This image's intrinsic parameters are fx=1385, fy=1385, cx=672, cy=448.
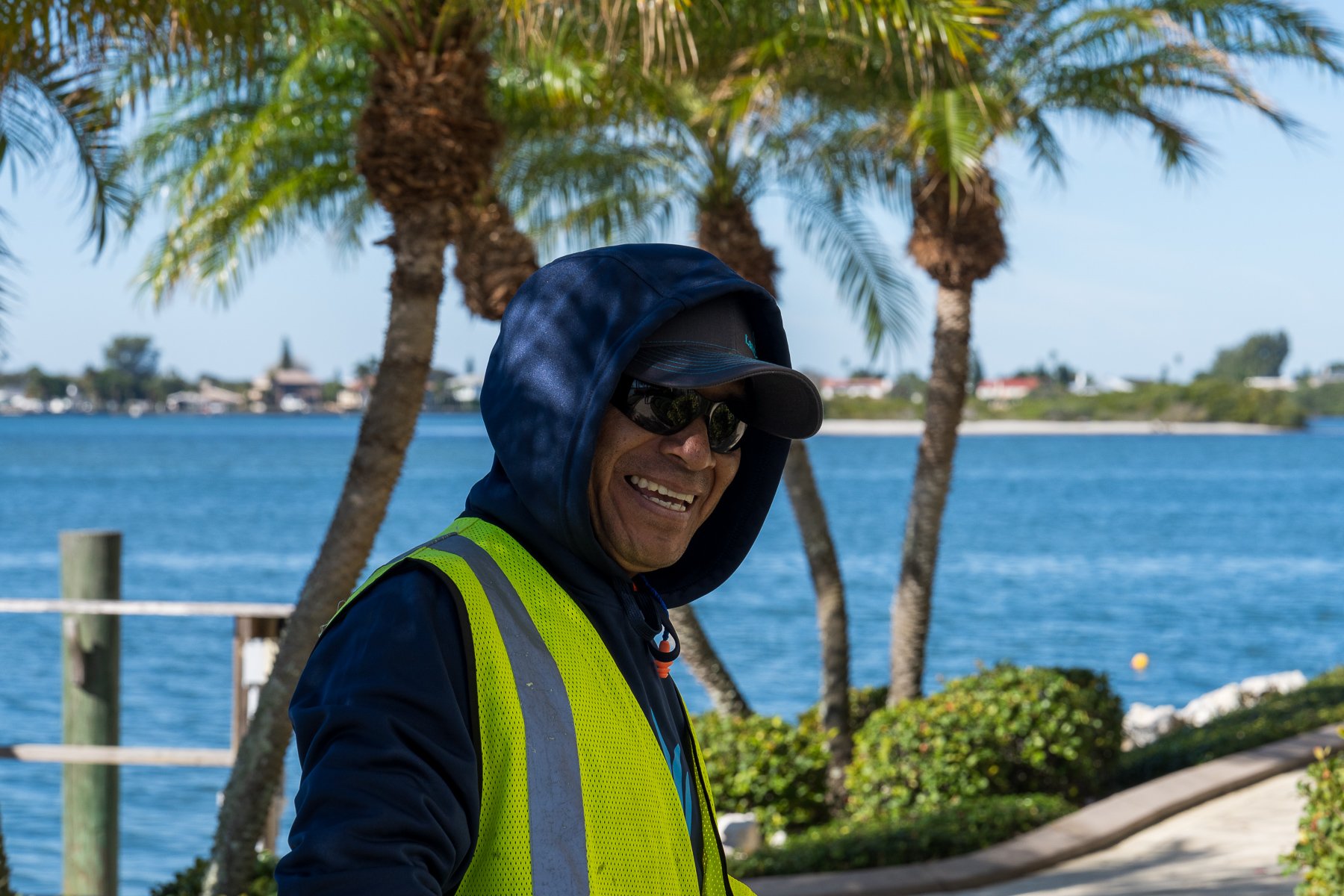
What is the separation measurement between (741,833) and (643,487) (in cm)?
657

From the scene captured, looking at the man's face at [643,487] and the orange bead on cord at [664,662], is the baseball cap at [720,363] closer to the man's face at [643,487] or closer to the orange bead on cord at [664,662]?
the man's face at [643,487]

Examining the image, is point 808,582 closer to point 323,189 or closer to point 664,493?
point 323,189

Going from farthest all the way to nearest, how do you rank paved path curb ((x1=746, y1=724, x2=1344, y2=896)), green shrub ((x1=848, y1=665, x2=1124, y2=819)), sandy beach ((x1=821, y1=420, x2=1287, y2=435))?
sandy beach ((x1=821, y1=420, x2=1287, y2=435)), green shrub ((x1=848, y1=665, x2=1124, y2=819)), paved path curb ((x1=746, y1=724, x2=1344, y2=896))

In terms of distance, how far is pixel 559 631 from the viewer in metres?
1.42

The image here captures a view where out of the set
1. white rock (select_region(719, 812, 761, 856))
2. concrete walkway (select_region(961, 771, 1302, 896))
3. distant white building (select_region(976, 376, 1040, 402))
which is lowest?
white rock (select_region(719, 812, 761, 856))

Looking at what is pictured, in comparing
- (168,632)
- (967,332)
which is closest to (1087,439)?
(168,632)

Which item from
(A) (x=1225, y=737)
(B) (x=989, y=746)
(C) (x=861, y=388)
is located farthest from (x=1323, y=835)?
(C) (x=861, y=388)

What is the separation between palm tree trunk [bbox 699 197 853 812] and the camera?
9.57 m

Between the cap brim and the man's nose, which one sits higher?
the cap brim

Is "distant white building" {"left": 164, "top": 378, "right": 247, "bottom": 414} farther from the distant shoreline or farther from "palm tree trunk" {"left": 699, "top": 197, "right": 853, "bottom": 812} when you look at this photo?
"palm tree trunk" {"left": 699, "top": 197, "right": 853, "bottom": 812}

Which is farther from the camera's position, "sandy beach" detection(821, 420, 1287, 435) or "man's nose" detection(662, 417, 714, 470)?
"sandy beach" detection(821, 420, 1287, 435)

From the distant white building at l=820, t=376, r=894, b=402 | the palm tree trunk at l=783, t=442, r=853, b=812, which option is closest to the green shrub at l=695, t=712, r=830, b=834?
the palm tree trunk at l=783, t=442, r=853, b=812

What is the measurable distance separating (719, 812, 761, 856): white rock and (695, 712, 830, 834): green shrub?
2.05 feet

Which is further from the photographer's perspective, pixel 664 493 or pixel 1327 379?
pixel 1327 379
